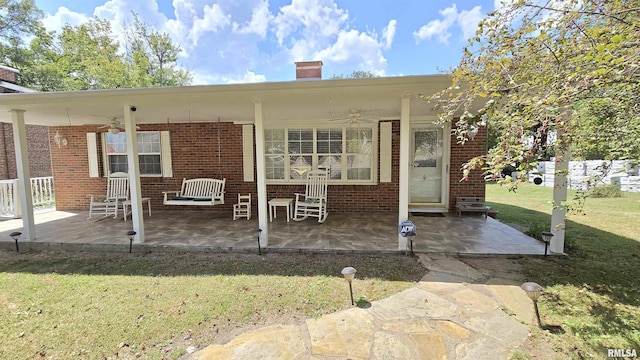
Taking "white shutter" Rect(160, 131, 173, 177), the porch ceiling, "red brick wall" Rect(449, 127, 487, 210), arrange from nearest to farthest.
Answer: the porch ceiling
"red brick wall" Rect(449, 127, 487, 210)
"white shutter" Rect(160, 131, 173, 177)

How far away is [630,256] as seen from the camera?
11.8 ft

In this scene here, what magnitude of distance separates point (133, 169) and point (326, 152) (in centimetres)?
373

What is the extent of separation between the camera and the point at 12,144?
9898 millimetres

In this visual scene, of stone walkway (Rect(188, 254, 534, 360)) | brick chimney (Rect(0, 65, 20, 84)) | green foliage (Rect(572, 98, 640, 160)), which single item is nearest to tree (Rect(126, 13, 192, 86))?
brick chimney (Rect(0, 65, 20, 84))

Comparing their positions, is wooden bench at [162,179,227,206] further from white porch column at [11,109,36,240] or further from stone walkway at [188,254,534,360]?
stone walkway at [188,254,534,360]

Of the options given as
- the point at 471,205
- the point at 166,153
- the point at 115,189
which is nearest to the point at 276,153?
the point at 166,153

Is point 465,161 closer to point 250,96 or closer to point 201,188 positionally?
point 250,96

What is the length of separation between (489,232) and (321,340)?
3809 mm

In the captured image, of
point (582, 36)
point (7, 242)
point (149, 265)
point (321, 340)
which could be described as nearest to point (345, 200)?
point (149, 265)

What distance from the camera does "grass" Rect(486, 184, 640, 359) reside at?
1.99m

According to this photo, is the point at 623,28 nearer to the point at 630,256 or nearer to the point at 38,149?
the point at 630,256

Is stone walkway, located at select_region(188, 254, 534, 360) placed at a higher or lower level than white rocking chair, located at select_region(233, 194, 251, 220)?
lower

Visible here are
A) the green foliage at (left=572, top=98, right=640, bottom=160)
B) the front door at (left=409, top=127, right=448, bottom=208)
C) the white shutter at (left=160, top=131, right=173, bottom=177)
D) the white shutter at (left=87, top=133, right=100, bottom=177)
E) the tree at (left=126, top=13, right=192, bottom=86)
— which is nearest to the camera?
the green foliage at (left=572, top=98, right=640, bottom=160)

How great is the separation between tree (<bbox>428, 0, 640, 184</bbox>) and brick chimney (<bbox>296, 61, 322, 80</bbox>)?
359 centimetres
